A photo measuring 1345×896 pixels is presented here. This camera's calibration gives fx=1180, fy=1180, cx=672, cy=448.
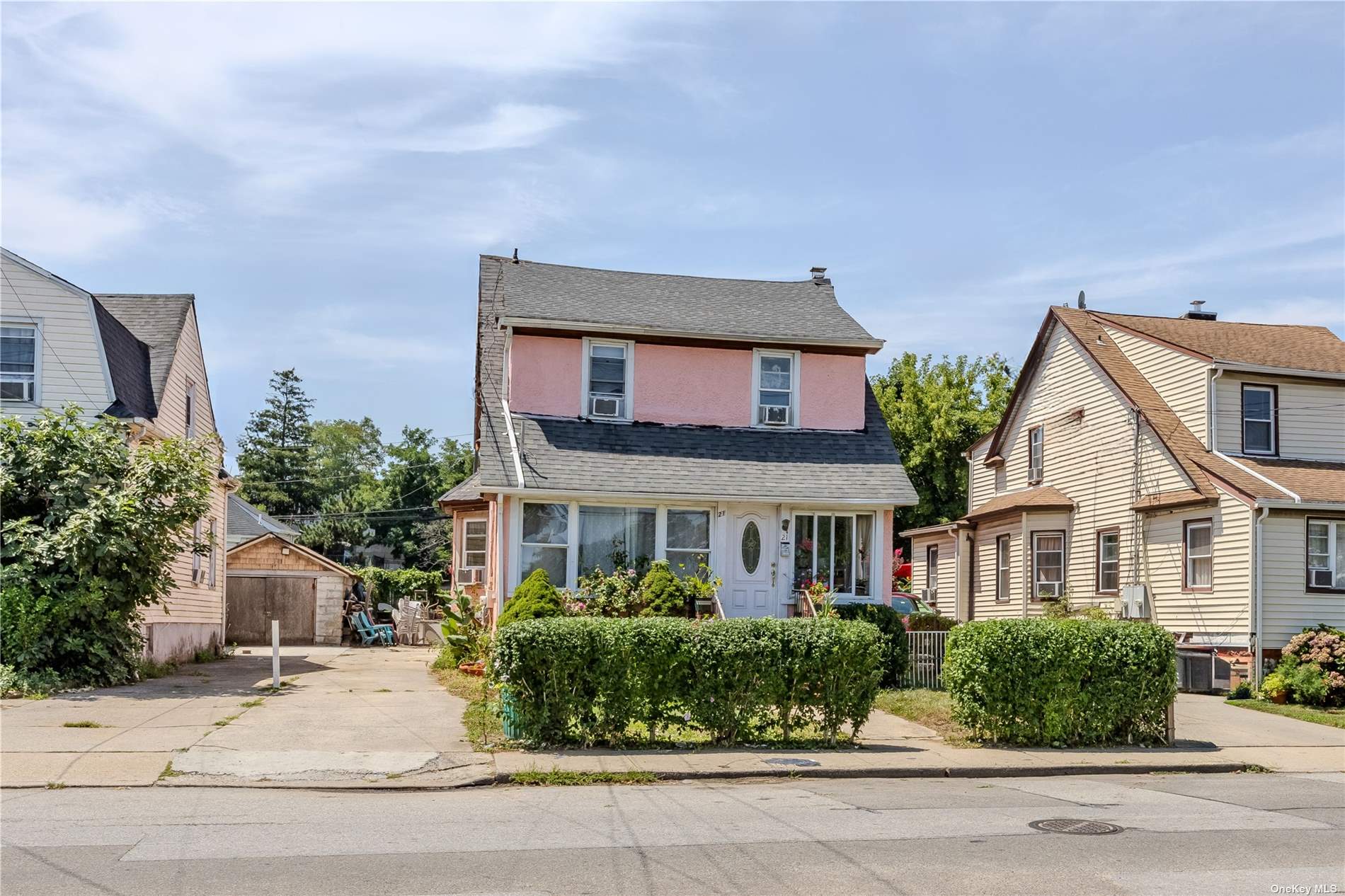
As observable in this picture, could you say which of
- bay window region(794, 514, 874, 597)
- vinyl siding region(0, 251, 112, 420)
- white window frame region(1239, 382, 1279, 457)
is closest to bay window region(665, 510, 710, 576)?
bay window region(794, 514, 874, 597)

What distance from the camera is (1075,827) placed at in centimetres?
920

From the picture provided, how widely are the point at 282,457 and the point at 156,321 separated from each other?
157 ft

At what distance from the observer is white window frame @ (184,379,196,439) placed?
89.2 feet

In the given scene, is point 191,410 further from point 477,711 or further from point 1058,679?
point 1058,679

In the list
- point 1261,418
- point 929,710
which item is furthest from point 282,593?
point 1261,418

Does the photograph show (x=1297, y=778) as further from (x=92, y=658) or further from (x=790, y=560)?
(x=92, y=658)

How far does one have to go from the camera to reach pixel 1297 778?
42.0 feet

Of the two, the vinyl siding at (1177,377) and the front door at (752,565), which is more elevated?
the vinyl siding at (1177,377)

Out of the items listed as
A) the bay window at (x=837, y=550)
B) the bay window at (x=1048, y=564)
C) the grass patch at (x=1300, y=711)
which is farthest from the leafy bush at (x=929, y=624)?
the bay window at (x=1048, y=564)

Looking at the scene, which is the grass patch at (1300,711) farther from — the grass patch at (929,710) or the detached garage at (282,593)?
the detached garage at (282,593)

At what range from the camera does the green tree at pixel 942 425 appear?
4672 cm

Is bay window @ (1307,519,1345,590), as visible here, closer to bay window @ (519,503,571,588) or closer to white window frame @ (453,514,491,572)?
bay window @ (519,503,571,588)

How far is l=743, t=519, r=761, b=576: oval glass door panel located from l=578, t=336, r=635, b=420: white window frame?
10.4ft

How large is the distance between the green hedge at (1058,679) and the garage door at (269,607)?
25.5m
